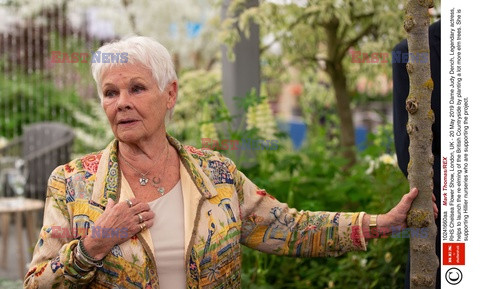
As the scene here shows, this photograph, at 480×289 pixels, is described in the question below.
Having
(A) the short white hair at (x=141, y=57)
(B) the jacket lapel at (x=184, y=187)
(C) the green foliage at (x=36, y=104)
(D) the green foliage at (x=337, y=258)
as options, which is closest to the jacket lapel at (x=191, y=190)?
(B) the jacket lapel at (x=184, y=187)

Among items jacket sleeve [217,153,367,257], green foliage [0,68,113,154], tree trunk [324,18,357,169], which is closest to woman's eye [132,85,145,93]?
jacket sleeve [217,153,367,257]

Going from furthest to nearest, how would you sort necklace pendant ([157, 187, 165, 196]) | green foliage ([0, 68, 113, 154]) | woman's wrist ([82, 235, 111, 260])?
green foliage ([0, 68, 113, 154])
necklace pendant ([157, 187, 165, 196])
woman's wrist ([82, 235, 111, 260])

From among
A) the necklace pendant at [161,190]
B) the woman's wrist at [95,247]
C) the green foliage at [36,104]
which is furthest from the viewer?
the green foliage at [36,104]

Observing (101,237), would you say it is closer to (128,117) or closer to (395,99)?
(128,117)

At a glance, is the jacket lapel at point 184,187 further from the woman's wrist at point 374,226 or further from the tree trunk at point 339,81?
the tree trunk at point 339,81

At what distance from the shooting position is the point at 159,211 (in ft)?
7.77

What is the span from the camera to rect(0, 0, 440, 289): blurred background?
398 cm

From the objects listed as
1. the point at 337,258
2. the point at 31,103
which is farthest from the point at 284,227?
the point at 31,103

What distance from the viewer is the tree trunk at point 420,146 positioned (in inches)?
87.7

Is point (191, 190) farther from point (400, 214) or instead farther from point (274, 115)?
point (274, 115)

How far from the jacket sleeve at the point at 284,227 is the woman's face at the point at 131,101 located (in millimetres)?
357

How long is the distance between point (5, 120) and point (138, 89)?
1033 centimetres

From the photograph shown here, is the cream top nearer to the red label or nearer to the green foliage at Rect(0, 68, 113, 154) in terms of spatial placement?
the red label

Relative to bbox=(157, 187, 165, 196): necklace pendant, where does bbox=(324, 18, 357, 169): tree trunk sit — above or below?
above
